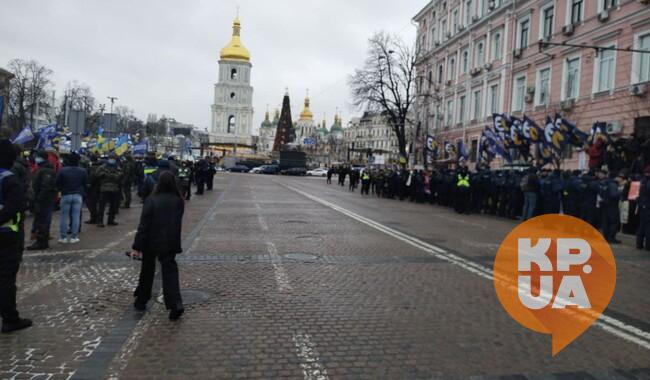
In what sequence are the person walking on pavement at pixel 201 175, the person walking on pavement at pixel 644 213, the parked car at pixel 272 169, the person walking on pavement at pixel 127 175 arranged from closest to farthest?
the person walking on pavement at pixel 644 213 < the person walking on pavement at pixel 127 175 < the person walking on pavement at pixel 201 175 < the parked car at pixel 272 169

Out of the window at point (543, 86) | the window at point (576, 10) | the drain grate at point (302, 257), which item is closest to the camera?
the drain grate at point (302, 257)

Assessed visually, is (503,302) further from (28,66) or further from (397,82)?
(28,66)

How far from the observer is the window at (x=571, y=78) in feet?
94.5

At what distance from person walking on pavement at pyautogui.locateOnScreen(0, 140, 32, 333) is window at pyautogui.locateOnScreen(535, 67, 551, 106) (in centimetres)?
3064

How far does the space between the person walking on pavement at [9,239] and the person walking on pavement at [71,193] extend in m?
5.64

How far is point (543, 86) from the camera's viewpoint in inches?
1268

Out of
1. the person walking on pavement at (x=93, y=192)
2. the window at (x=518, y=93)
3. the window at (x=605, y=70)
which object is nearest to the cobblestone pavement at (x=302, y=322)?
the person walking on pavement at (x=93, y=192)

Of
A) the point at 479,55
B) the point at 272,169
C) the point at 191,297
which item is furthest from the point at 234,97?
the point at 191,297

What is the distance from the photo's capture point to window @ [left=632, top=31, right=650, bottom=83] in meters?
23.5

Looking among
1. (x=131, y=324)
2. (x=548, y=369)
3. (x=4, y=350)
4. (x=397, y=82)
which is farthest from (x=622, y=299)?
(x=397, y=82)

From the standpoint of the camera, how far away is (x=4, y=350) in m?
4.88

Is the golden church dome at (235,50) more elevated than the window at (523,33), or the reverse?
the golden church dome at (235,50)

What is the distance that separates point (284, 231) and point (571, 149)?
2021cm

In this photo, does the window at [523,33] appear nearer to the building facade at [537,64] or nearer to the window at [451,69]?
the building facade at [537,64]
